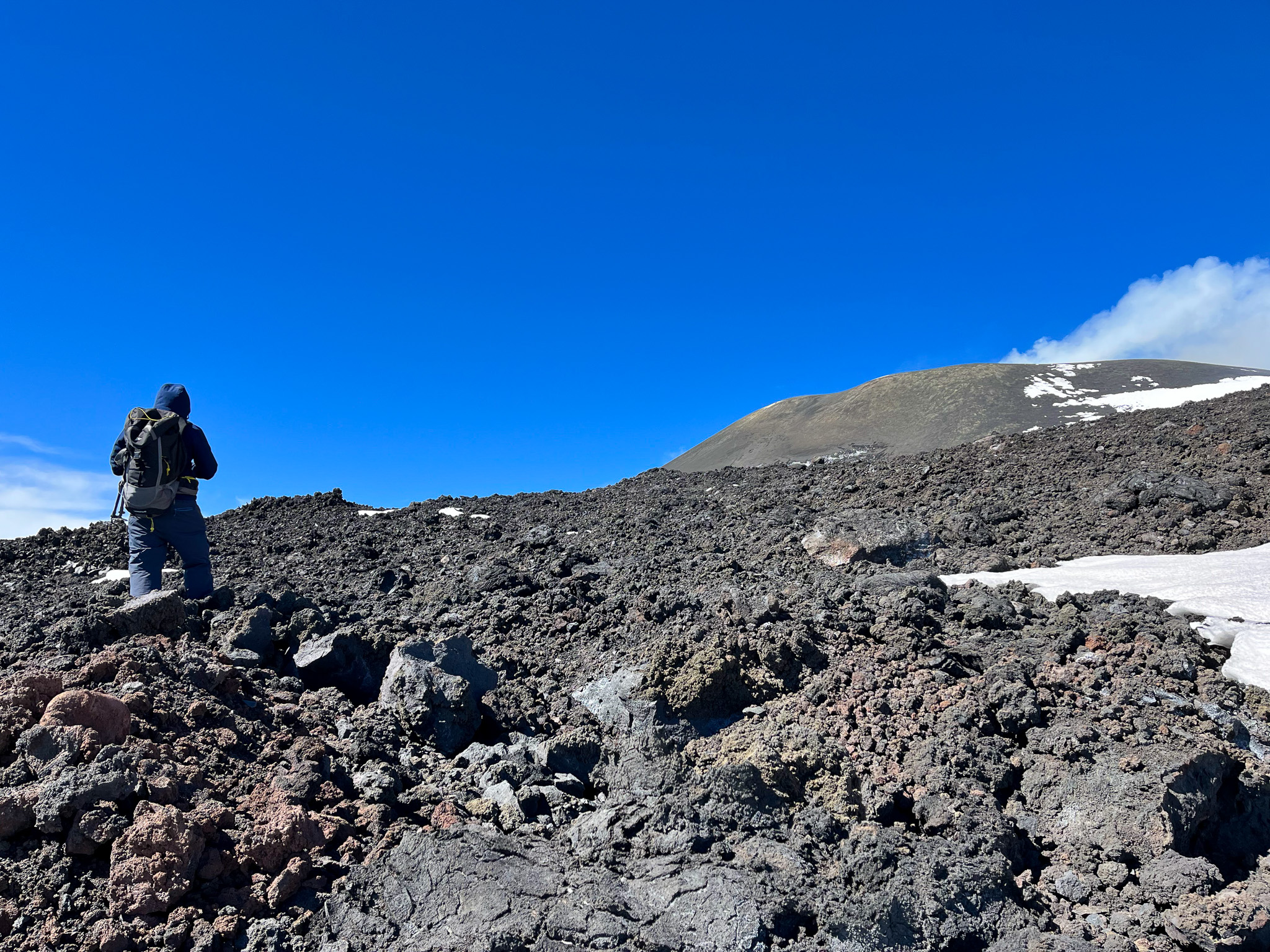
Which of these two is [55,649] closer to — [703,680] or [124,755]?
[124,755]

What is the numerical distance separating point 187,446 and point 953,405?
30292 mm

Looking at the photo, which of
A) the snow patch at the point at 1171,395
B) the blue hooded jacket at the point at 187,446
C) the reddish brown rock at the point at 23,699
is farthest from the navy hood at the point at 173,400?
the snow patch at the point at 1171,395

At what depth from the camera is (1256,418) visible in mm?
10578

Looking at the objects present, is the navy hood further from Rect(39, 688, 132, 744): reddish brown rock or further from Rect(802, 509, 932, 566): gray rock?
Rect(802, 509, 932, 566): gray rock

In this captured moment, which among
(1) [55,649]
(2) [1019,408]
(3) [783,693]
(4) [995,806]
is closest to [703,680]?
(3) [783,693]

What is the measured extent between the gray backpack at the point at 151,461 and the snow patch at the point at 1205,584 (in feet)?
23.1

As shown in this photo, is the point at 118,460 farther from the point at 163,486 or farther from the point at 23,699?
the point at 23,699

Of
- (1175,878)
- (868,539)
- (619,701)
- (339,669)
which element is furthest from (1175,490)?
(339,669)

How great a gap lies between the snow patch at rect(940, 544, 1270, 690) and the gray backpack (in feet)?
23.1

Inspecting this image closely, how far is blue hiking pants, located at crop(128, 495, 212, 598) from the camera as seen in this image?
6.59 meters

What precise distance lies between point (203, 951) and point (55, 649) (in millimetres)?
2782

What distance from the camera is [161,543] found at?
6730 mm

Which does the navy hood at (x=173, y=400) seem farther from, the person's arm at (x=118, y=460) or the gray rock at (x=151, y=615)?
the gray rock at (x=151, y=615)

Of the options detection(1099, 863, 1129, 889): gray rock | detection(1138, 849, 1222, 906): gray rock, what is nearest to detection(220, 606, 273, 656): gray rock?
detection(1099, 863, 1129, 889): gray rock
